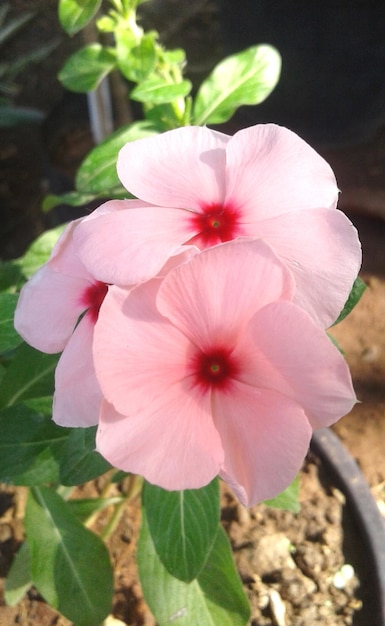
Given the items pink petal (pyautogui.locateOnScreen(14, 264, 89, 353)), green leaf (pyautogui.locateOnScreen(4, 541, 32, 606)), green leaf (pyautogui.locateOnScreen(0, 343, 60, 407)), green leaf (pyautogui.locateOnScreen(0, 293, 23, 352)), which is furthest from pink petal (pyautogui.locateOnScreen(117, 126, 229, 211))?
green leaf (pyautogui.locateOnScreen(4, 541, 32, 606))

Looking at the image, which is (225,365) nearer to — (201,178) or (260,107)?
(201,178)

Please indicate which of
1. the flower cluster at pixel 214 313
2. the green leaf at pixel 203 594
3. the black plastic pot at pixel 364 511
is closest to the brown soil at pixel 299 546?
the black plastic pot at pixel 364 511

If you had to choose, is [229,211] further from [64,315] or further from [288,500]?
[288,500]

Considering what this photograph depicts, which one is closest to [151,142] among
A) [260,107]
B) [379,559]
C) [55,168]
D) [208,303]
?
[208,303]

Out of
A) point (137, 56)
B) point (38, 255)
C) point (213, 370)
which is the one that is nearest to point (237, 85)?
point (137, 56)

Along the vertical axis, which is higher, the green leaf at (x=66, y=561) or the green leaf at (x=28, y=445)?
the green leaf at (x=28, y=445)

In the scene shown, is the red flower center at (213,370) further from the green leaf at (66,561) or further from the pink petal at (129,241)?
the green leaf at (66,561)
